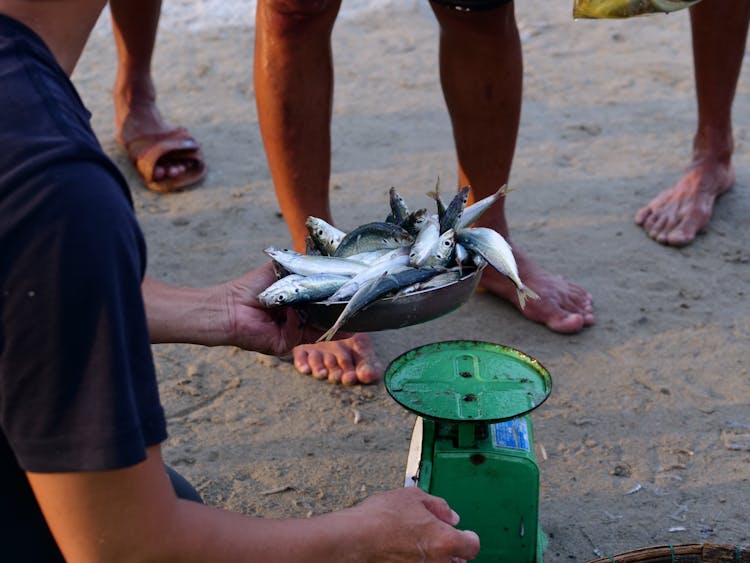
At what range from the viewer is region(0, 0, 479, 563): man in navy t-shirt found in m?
1.34

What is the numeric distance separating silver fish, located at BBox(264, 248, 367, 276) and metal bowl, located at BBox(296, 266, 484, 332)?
106 mm

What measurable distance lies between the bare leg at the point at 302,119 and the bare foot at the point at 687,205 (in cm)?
168

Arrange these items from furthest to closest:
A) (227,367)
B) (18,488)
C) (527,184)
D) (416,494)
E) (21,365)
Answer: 1. (527,184)
2. (227,367)
3. (416,494)
4. (18,488)
5. (21,365)

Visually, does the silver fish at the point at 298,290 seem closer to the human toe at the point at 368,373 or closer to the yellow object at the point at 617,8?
the yellow object at the point at 617,8

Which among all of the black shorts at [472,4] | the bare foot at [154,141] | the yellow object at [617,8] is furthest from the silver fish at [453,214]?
the bare foot at [154,141]

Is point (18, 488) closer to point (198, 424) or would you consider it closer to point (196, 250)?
point (198, 424)

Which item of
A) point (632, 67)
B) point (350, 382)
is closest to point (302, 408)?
point (350, 382)

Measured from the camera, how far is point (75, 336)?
1366mm

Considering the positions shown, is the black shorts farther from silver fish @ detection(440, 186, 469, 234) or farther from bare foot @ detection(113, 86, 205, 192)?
bare foot @ detection(113, 86, 205, 192)

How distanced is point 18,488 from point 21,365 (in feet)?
1.41

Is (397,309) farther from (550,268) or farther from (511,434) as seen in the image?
(550,268)

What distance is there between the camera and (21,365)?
1.36 meters

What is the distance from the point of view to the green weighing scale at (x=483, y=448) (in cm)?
244

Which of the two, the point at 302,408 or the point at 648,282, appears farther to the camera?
the point at 648,282
